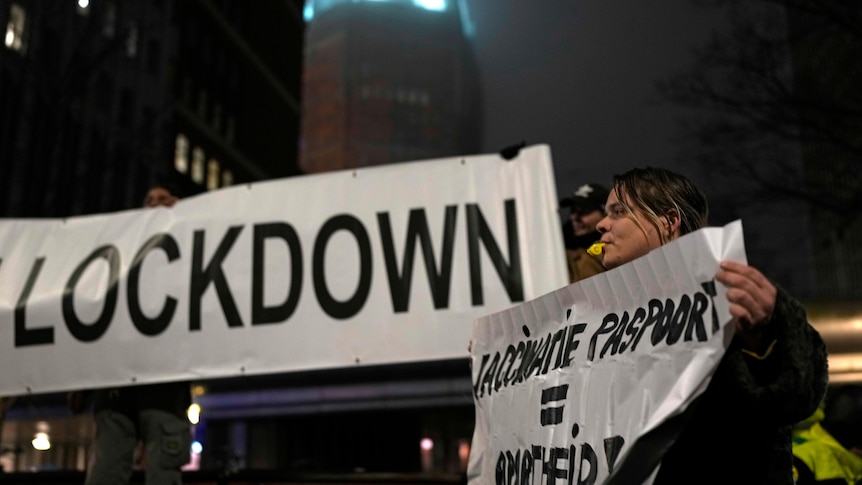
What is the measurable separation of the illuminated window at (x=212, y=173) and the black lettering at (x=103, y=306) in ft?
124

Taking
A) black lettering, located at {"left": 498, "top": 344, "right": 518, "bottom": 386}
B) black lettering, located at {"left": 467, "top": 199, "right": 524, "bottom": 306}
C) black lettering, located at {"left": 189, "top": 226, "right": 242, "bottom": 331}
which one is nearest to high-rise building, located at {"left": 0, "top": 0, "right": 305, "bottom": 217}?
black lettering, located at {"left": 189, "top": 226, "right": 242, "bottom": 331}

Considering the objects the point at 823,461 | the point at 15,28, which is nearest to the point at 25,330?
the point at 823,461

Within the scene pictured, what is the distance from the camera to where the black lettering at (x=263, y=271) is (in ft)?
15.3

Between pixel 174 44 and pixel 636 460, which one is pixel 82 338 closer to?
pixel 636 460

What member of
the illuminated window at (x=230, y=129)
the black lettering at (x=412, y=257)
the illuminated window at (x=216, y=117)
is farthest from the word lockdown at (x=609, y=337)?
the illuminated window at (x=230, y=129)

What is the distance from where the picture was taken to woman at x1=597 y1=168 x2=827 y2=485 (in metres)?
1.60

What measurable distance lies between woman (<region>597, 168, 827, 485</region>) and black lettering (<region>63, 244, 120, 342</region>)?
3770 mm

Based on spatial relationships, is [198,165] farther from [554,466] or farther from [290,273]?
[554,466]

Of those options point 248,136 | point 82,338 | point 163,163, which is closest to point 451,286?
point 82,338

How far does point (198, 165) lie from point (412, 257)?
125 ft

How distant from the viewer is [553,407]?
2.15 m

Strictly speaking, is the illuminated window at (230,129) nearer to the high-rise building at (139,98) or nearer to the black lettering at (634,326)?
the high-rise building at (139,98)

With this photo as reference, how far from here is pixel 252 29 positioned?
156ft

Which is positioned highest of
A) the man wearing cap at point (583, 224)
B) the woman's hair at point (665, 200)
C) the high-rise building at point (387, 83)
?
the high-rise building at point (387, 83)
